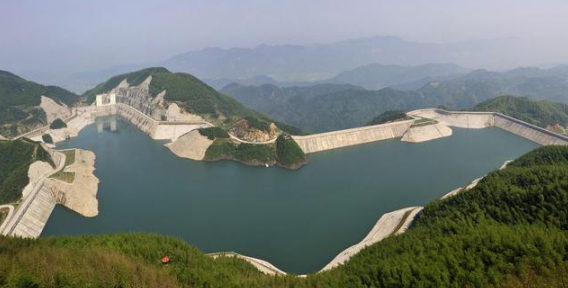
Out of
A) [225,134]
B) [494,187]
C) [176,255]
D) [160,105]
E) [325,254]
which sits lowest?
[325,254]

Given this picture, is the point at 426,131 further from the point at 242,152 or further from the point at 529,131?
the point at 242,152

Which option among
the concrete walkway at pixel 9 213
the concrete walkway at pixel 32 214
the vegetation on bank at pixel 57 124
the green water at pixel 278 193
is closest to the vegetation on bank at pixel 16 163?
the concrete walkway at pixel 9 213

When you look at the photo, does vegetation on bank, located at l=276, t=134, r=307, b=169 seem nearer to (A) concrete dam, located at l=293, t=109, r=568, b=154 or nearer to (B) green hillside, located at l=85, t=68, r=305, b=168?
(B) green hillside, located at l=85, t=68, r=305, b=168

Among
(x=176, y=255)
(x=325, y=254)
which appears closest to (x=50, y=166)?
(x=176, y=255)

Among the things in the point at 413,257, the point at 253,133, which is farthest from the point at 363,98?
the point at 413,257

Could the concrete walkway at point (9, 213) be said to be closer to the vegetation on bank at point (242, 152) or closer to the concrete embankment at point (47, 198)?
the concrete embankment at point (47, 198)

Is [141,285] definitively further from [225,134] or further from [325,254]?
[225,134]
